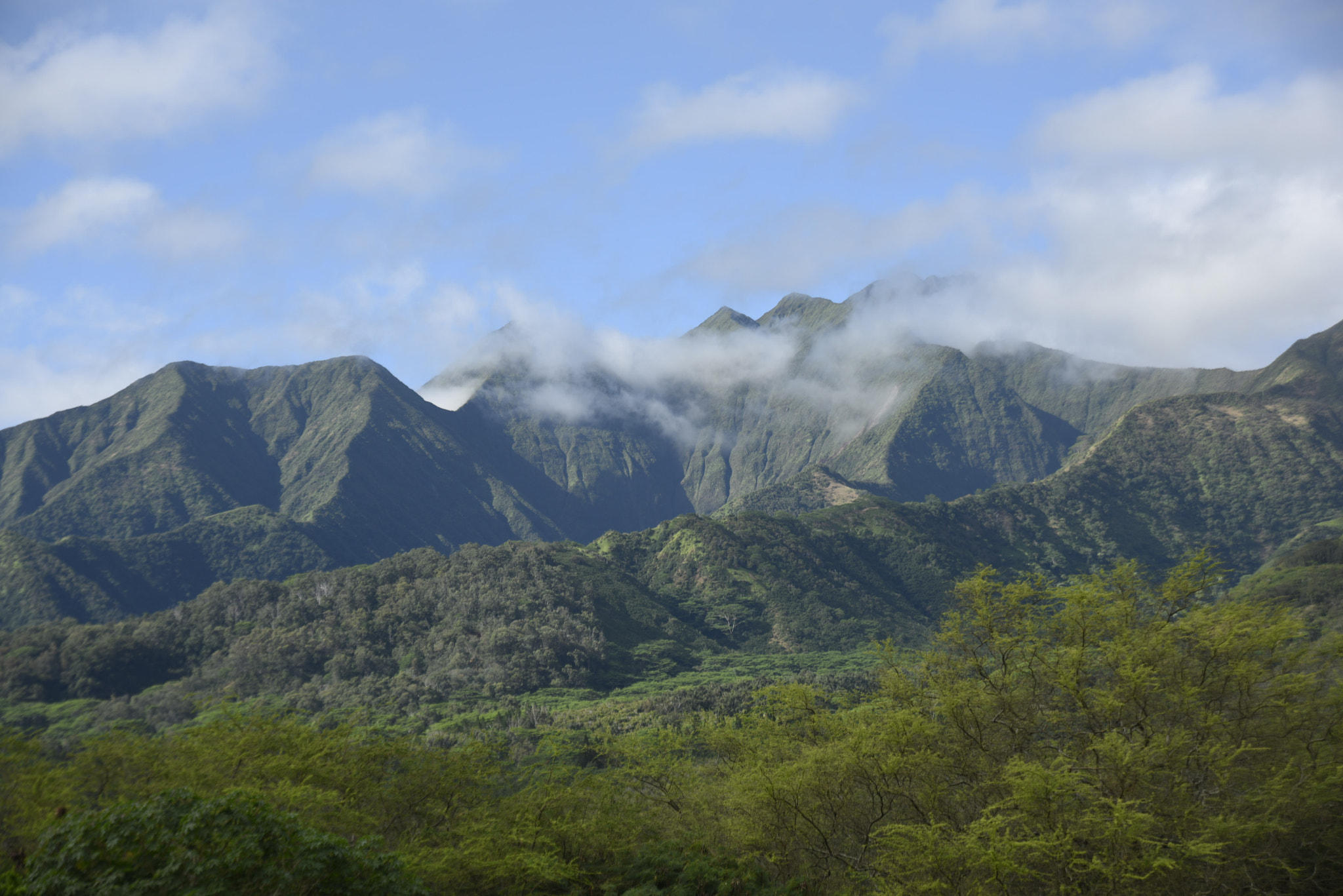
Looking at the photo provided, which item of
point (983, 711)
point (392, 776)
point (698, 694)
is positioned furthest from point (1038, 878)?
point (698, 694)

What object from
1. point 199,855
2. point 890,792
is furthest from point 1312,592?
point 199,855

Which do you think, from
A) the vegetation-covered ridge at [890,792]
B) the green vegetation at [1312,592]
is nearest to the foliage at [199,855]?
the vegetation-covered ridge at [890,792]

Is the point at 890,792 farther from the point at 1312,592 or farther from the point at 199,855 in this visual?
the point at 1312,592

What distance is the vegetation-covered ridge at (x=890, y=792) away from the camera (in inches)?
1528

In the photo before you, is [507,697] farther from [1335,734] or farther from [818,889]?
[1335,734]

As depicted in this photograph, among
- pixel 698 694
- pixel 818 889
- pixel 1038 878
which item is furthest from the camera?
pixel 698 694

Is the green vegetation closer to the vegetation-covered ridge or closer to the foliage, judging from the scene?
the vegetation-covered ridge

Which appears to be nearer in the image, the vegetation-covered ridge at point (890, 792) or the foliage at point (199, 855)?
the foliage at point (199, 855)

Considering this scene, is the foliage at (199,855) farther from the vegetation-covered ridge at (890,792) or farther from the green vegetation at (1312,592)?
→ the green vegetation at (1312,592)

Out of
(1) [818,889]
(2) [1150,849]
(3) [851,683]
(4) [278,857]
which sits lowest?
(3) [851,683]

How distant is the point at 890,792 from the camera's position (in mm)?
51844

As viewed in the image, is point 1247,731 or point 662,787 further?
point 662,787

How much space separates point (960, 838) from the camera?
41.2m

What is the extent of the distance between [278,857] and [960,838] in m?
31.8
